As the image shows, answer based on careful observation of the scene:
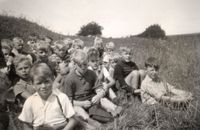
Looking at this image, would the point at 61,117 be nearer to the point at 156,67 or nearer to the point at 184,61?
the point at 156,67

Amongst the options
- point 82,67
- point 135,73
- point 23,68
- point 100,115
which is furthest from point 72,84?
point 135,73

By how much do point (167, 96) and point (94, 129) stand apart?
87cm

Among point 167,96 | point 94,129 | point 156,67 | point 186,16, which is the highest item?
point 186,16

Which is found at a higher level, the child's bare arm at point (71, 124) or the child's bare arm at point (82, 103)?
the child's bare arm at point (71, 124)

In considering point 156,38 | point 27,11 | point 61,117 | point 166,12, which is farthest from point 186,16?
point 61,117

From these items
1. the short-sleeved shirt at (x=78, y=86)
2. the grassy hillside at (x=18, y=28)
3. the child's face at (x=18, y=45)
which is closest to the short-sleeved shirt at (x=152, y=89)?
the short-sleeved shirt at (x=78, y=86)

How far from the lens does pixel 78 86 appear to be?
3.89 metres

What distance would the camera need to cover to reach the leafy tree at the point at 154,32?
6000 millimetres

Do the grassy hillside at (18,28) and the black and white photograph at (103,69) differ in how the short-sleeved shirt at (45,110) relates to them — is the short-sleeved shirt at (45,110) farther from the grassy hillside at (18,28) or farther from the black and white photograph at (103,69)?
the grassy hillside at (18,28)

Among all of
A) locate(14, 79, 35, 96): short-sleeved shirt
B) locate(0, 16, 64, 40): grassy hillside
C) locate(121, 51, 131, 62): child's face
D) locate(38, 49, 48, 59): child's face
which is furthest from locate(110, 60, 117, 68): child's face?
locate(14, 79, 35, 96): short-sleeved shirt

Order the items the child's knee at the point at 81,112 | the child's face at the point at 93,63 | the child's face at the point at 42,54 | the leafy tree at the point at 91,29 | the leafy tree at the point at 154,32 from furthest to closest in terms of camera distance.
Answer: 1. the leafy tree at the point at 91,29
2. the leafy tree at the point at 154,32
3. the child's face at the point at 93,63
4. the child's face at the point at 42,54
5. the child's knee at the point at 81,112

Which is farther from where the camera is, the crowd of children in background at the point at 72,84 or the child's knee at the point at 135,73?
the child's knee at the point at 135,73

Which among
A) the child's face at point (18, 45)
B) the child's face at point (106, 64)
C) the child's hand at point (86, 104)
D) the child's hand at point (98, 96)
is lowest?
the child's hand at point (86, 104)

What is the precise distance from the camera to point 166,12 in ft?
17.7
